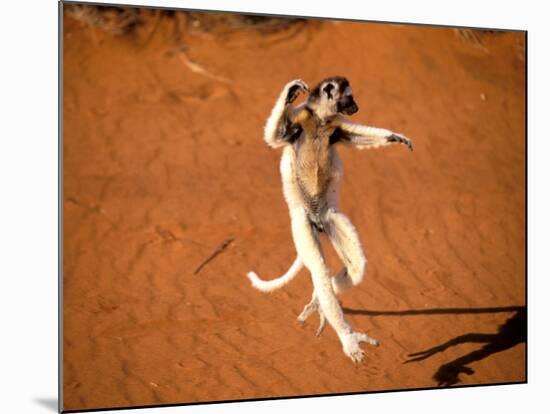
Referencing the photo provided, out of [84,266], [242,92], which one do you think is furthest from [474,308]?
[84,266]

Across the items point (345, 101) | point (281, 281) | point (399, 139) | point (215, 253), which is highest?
point (345, 101)

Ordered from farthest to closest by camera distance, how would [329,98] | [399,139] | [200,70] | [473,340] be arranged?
[200,70] → [473,340] → [329,98] → [399,139]

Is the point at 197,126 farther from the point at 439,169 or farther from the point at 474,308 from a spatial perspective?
the point at 474,308

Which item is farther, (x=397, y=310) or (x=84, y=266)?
(x=397, y=310)

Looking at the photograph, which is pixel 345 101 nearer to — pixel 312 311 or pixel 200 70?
pixel 312 311

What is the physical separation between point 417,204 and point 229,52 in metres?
1.96

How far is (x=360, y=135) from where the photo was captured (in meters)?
5.73

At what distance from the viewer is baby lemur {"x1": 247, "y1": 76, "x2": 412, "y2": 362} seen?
566cm

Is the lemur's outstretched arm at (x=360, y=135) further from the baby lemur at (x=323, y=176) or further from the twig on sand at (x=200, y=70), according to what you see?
the twig on sand at (x=200, y=70)

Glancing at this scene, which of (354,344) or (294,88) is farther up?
(294,88)

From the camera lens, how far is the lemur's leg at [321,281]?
222 inches

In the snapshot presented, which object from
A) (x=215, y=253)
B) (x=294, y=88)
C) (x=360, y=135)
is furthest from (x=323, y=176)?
(x=215, y=253)

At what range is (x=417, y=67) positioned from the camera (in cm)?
677

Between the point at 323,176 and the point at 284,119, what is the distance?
0.47m
